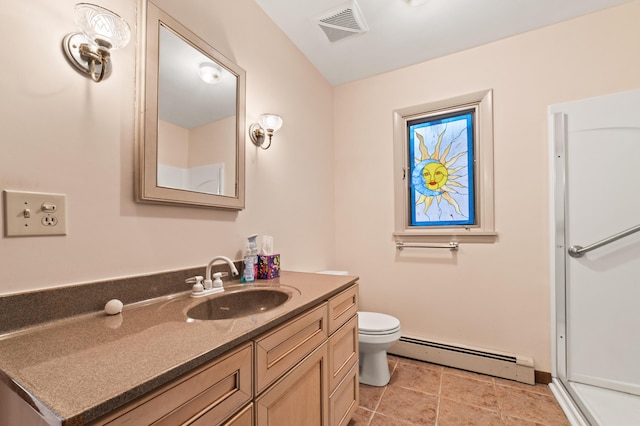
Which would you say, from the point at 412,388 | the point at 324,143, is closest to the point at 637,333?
the point at 412,388

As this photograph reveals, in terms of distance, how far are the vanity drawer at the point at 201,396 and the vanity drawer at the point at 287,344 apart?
0.15 feet

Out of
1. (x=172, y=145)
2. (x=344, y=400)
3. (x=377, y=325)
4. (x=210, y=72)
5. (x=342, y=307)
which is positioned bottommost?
(x=344, y=400)

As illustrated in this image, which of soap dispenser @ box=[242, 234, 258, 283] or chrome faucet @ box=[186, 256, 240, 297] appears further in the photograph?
soap dispenser @ box=[242, 234, 258, 283]

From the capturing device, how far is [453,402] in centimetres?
163

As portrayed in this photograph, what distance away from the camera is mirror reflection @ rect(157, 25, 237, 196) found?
3.59 ft

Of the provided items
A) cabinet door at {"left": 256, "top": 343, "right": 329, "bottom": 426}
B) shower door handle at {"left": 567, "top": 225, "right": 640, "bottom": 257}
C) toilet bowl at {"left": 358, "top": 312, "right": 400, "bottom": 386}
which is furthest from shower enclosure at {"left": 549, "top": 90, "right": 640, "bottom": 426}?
cabinet door at {"left": 256, "top": 343, "right": 329, "bottom": 426}

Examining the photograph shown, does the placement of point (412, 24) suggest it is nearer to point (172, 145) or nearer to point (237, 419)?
point (172, 145)

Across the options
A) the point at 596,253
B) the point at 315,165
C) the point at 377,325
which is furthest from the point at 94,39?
the point at 596,253

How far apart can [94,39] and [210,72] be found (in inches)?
21.1

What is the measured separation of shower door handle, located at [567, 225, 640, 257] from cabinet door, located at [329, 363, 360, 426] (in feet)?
5.22

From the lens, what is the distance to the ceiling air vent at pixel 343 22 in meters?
1.68

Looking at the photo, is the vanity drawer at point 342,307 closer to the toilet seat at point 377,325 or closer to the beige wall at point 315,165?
the toilet seat at point 377,325

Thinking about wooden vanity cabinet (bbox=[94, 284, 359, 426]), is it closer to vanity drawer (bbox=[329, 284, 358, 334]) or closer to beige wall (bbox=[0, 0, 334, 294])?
vanity drawer (bbox=[329, 284, 358, 334])

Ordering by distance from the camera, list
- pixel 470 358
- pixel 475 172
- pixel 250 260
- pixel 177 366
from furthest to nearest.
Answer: pixel 475 172, pixel 470 358, pixel 250 260, pixel 177 366
